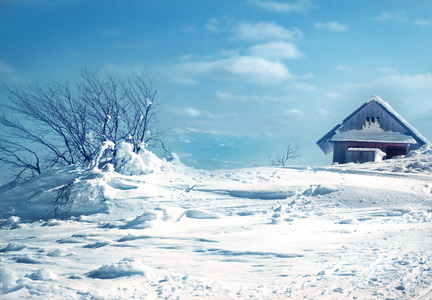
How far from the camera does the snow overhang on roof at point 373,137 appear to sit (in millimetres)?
22766

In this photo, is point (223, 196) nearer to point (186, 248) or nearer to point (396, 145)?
point (186, 248)

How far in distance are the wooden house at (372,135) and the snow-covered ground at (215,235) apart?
446 inches

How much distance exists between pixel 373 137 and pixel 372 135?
181 mm

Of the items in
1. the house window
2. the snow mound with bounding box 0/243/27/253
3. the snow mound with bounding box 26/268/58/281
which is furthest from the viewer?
the house window

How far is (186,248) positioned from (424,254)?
3.27 metres

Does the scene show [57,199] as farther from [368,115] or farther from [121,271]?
[368,115]

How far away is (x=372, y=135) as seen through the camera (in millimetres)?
23500

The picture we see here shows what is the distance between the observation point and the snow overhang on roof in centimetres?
2277

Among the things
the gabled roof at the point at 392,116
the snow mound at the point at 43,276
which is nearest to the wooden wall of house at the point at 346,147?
the gabled roof at the point at 392,116

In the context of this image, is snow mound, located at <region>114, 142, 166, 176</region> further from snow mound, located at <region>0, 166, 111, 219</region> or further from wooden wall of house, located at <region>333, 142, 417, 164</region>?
wooden wall of house, located at <region>333, 142, 417, 164</region>

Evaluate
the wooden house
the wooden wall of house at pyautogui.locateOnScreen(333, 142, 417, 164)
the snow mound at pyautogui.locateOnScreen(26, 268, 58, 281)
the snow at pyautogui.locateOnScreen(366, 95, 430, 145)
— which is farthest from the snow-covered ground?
the snow at pyautogui.locateOnScreen(366, 95, 430, 145)

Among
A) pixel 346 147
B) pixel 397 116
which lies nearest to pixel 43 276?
pixel 346 147

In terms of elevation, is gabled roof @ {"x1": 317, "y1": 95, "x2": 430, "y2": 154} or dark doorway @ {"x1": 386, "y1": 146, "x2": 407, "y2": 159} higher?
gabled roof @ {"x1": 317, "y1": 95, "x2": 430, "y2": 154}

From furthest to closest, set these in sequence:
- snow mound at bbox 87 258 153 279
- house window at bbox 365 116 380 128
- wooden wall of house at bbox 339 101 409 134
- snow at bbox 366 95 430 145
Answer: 1. house window at bbox 365 116 380 128
2. wooden wall of house at bbox 339 101 409 134
3. snow at bbox 366 95 430 145
4. snow mound at bbox 87 258 153 279
